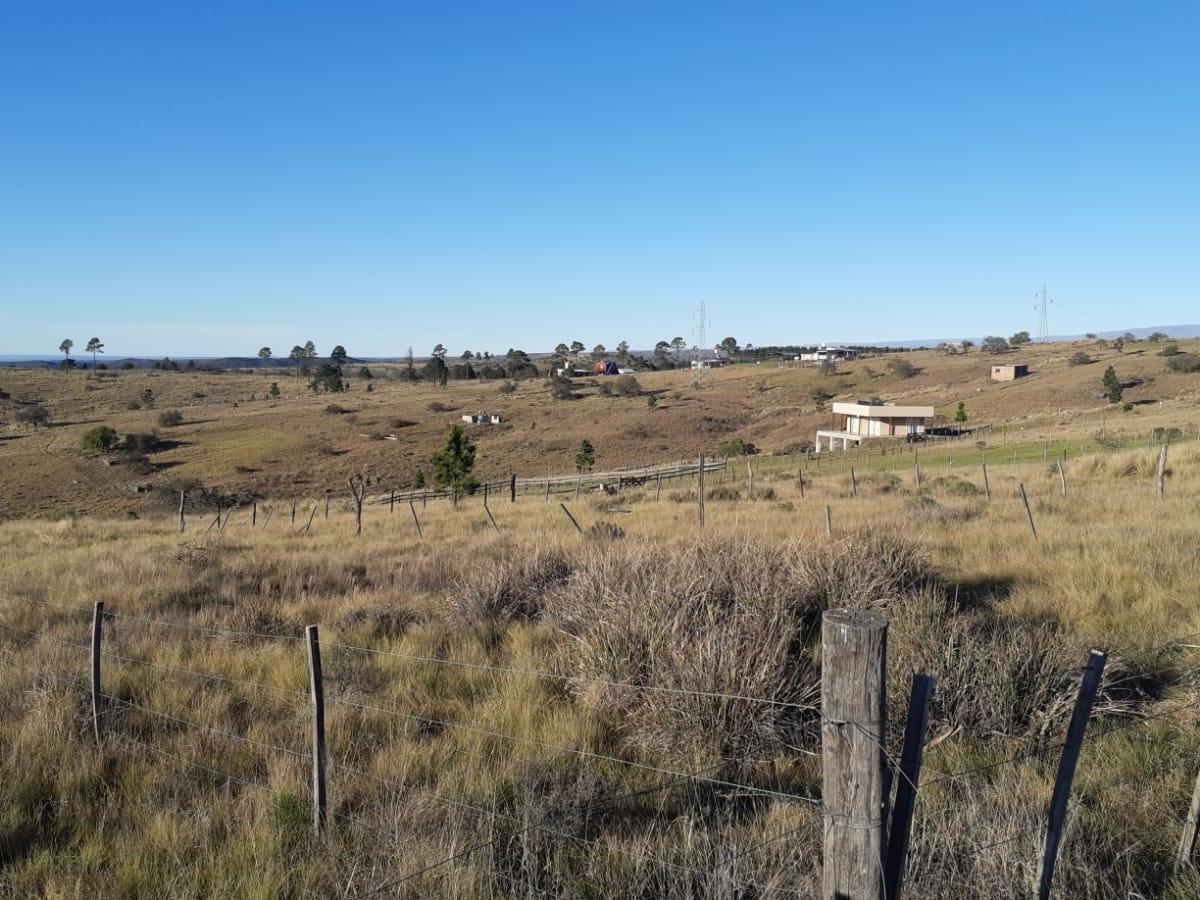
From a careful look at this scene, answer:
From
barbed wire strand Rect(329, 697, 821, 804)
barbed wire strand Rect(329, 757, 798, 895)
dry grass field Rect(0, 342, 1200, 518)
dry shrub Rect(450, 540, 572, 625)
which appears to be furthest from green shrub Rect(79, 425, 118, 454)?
barbed wire strand Rect(329, 757, 798, 895)

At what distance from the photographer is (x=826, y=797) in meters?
3.22

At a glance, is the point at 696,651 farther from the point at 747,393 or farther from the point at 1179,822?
the point at 747,393

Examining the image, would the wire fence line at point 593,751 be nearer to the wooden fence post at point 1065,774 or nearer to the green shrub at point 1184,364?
the wooden fence post at point 1065,774

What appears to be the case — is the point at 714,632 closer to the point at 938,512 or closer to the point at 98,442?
the point at 938,512

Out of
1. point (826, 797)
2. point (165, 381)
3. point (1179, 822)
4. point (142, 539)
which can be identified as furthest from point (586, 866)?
point (165, 381)

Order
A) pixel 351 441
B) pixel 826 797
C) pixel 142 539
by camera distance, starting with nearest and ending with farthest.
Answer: pixel 826 797 < pixel 142 539 < pixel 351 441

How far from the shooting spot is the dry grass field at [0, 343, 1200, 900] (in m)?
4.57

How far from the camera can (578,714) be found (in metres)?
6.86

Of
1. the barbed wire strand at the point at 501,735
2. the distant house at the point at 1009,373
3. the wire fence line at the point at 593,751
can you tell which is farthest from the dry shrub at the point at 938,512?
the distant house at the point at 1009,373

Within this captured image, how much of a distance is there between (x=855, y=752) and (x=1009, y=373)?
113359mm

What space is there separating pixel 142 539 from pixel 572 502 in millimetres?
13772

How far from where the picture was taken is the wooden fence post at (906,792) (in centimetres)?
322

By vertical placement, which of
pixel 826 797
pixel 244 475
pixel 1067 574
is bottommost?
pixel 244 475

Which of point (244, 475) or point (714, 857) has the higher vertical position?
point (714, 857)
